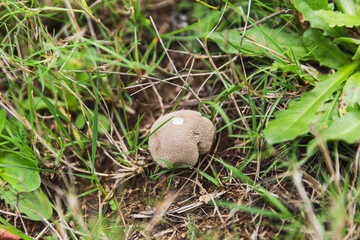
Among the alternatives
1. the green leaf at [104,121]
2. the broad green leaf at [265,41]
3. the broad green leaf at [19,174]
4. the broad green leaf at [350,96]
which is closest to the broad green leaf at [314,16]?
the broad green leaf at [265,41]

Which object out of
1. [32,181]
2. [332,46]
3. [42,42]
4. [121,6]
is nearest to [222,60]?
[332,46]

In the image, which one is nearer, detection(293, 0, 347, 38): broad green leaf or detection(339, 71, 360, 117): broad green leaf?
detection(339, 71, 360, 117): broad green leaf

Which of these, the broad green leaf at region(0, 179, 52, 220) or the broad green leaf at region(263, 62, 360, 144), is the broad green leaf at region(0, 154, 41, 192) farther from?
the broad green leaf at region(263, 62, 360, 144)

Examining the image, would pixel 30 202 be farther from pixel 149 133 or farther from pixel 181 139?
pixel 181 139

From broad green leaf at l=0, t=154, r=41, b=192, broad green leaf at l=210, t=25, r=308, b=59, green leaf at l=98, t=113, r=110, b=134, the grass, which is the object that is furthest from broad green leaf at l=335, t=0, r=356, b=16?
broad green leaf at l=0, t=154, r=41, b=192

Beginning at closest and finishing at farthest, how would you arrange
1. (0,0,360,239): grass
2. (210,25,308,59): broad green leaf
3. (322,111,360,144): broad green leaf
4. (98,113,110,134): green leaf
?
(322,111,360,144): broad green leaf < (0,0,360,239): grass < (210,25,308,59): broad green leaf < (98,113,110,134): green leaf

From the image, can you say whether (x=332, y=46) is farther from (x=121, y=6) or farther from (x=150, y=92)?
(x=121, y=6)
